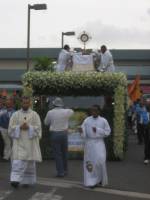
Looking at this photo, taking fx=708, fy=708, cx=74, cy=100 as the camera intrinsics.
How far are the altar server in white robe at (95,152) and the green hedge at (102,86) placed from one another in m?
6.22

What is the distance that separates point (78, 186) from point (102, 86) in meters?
6.73

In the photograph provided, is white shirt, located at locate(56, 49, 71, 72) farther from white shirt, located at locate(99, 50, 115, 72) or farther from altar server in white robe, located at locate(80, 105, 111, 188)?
altar server in white robe, located at locate(80, 105, 111, 188)

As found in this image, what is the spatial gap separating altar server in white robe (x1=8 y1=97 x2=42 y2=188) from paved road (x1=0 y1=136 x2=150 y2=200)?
0.91ft

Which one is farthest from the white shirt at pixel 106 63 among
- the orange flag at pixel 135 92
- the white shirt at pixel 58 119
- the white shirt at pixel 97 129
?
the white shirt at pixel 97 129

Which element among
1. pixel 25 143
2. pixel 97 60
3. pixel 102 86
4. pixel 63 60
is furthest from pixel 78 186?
pixel 63 60

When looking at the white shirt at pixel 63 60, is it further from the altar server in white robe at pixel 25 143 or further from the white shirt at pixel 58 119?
the altar server in white robe at pixel 25 143

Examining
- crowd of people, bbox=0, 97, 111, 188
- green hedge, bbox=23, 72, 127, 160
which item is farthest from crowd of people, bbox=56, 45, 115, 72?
crowd of people, bbox=0, 97, 111, 188

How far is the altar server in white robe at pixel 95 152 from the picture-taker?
14195 mm

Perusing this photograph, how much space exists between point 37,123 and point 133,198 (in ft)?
8.29

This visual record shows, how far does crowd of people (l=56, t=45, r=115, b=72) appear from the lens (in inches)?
845

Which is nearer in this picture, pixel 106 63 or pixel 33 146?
pixel 33 146

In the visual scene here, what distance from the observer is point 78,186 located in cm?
1443

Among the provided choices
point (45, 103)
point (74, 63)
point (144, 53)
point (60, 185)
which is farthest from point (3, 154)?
point (144, 53)

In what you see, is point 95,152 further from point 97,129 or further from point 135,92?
point 135,92
